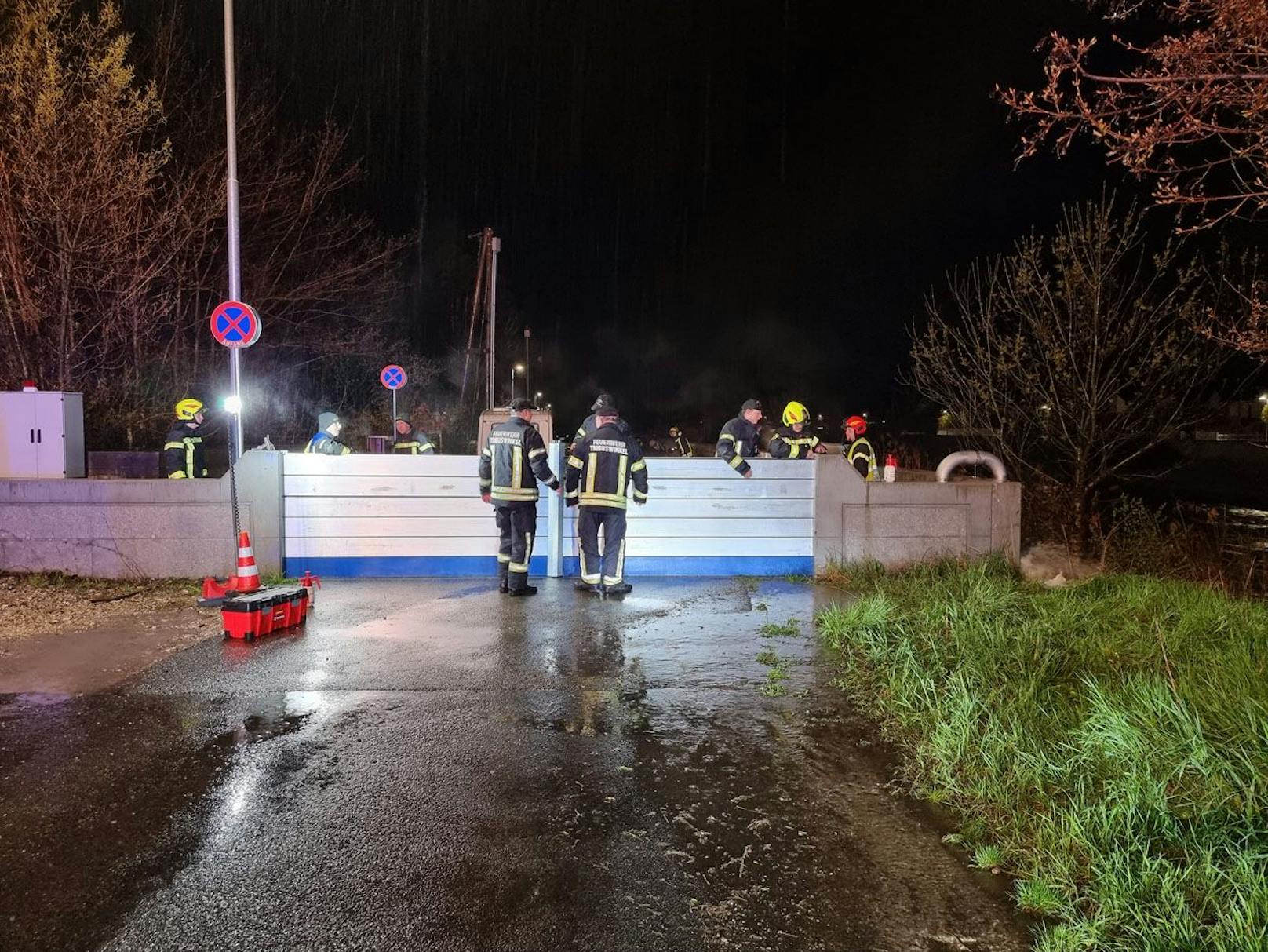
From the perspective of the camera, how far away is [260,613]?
6891mm

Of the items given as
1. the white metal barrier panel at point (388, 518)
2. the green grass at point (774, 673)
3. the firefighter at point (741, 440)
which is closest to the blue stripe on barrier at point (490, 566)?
the white metal barrier panel at point (388, 518)

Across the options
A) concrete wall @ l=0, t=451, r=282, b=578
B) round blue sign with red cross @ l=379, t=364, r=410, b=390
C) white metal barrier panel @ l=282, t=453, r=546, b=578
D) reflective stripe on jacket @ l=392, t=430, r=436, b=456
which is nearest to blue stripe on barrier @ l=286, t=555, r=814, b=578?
white metal barrier panel @ l=282, t=453, r=546, b=578

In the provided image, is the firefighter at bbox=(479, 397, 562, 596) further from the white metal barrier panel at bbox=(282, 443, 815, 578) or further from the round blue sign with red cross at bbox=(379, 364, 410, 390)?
the round blue sign with red cross at bbox=(379, 364, 410, 390)

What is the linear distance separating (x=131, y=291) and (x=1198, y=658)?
16.1 meters

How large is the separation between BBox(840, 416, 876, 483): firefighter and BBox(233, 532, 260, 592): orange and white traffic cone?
22.4ft

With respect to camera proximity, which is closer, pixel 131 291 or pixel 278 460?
pixel 278 460

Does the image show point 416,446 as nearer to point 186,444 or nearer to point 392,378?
point 186,444

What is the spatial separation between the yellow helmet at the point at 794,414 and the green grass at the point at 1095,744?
3.50m

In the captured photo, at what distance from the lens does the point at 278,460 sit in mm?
9000

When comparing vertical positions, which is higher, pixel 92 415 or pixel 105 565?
pixel 92 415

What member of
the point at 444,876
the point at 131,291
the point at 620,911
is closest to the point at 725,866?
the point at 620,911

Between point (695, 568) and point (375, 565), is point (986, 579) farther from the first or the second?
point (375, 565)

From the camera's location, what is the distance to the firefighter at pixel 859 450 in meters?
11.0

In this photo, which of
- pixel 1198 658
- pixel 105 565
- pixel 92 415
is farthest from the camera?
pixel 92 415
